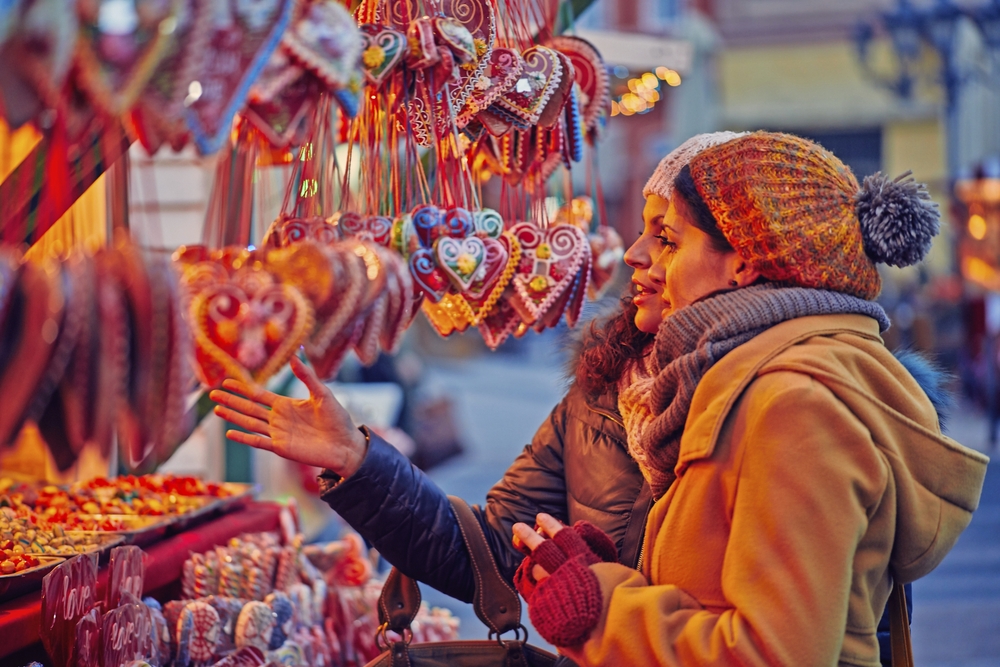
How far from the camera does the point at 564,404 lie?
1.83 metres

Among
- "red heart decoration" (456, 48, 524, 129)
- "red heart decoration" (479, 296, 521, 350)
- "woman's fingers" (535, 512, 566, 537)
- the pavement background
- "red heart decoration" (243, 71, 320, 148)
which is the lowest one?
the pavement background

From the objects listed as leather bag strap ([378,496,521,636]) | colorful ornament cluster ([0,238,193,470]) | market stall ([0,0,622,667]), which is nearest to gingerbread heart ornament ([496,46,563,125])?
market stall ([0,0,622,667])

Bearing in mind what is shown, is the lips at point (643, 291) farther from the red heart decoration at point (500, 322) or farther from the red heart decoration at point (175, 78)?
the red heart decoration at point (175, 78)

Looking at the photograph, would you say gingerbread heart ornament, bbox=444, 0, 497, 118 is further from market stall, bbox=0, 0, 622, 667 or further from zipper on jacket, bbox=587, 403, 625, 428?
zipper on jacket, bbox=587, 403, 625, 428

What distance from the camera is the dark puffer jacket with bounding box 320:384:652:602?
1654mm

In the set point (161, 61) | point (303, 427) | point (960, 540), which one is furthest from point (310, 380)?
point (960, 540)

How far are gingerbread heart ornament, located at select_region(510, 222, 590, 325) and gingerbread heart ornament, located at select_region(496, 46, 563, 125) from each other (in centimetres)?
21

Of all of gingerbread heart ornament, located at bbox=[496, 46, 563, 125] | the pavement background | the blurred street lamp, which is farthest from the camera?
the blurred street lamp

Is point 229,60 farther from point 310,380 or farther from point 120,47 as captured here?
point 310,380

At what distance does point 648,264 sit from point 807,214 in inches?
12.8

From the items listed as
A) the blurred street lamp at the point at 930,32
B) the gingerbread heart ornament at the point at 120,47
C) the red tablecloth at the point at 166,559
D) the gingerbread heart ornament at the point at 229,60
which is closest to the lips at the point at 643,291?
the gingerbread heart ornament at the point at 229,60

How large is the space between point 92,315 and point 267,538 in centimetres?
138

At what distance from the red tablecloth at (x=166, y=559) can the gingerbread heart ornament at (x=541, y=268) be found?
0.86 m

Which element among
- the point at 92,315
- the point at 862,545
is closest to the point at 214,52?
the point at 92,315
